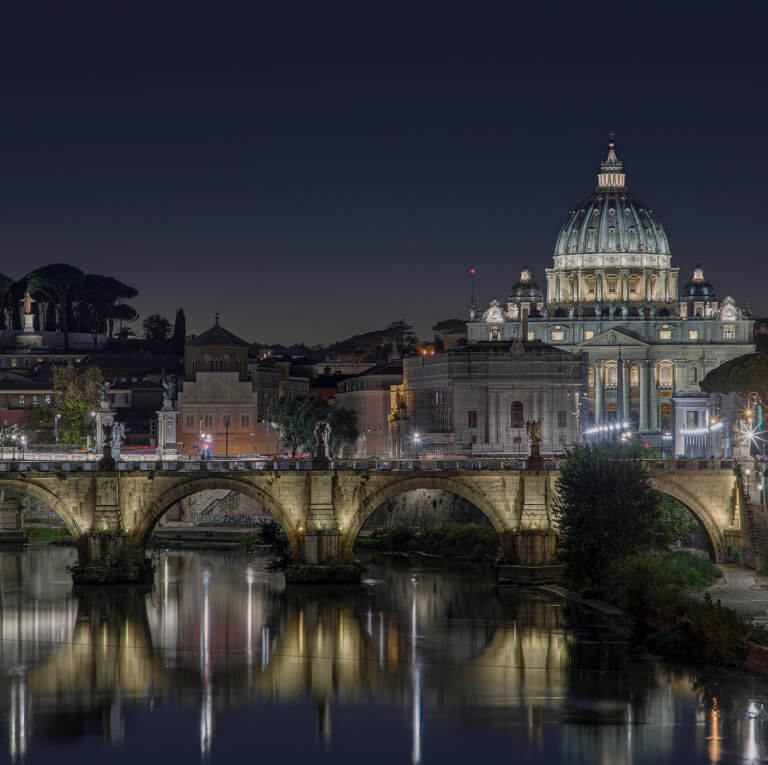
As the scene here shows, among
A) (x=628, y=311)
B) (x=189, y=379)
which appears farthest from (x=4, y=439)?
(x=628, y=311)

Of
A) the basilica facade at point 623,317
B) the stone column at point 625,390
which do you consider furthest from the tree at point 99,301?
the stone column at point 625,390

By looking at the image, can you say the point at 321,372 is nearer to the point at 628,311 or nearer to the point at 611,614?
the point at 628,311

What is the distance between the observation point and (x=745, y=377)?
68812 mm

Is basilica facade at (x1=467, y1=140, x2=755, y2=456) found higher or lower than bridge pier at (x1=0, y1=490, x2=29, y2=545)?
higher

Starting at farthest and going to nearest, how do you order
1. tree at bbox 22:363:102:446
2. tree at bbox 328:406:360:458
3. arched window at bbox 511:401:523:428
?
1. arched window at bbox 511:401:523:428
2. tree at bbox 328:406:360:458
3. tree at bbox 22:363:102:446

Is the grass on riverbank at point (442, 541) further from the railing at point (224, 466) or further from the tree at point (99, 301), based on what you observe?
the tree at point (99, 301)

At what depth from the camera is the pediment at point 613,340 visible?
428ft

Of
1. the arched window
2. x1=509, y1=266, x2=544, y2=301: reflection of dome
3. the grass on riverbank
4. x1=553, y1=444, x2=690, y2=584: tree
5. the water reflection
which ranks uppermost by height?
x1=509, y1=266, x2=544, y2=301: reflection of dome

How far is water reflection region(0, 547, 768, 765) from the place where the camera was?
114 feet

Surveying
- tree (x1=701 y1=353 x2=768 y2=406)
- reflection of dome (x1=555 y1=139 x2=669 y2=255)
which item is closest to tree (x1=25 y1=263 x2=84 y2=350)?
reflection of dome (x1=555 y1=139 x2=669 y2=255)

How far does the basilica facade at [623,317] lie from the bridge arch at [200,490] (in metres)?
58.7

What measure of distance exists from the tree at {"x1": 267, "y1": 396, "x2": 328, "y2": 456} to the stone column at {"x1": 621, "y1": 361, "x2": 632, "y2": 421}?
38027 millimetres

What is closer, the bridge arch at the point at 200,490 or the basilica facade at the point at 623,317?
the bridge arch at the point at 200,490

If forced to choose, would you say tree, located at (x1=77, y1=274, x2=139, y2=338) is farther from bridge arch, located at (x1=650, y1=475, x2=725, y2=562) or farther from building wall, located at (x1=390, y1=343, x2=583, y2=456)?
bridge arch, located at (x1=650, y1=475, x2=725, y2=562)
